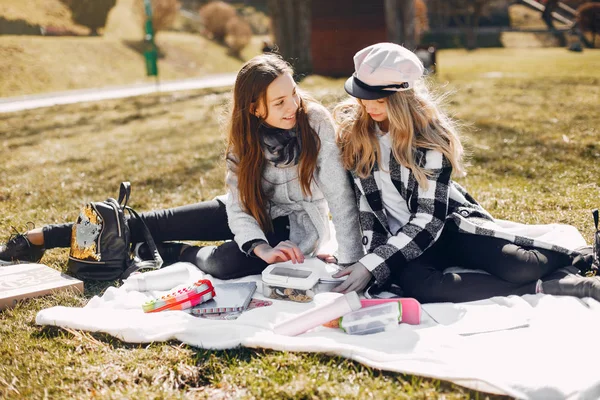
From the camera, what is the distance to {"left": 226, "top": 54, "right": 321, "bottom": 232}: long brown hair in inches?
121

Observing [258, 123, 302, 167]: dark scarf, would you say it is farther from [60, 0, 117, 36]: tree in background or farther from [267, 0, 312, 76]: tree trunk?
[60, 0, 117, 36]: tree in background

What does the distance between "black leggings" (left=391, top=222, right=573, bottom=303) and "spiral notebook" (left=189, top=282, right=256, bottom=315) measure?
72cm

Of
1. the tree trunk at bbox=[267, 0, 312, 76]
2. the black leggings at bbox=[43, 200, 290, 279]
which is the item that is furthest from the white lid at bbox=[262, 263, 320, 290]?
the tree trunk at bbox=[267, 0, 312, 76]

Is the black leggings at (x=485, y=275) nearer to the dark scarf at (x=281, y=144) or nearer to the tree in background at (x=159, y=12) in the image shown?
the dark scarf at (x=281, y=144)

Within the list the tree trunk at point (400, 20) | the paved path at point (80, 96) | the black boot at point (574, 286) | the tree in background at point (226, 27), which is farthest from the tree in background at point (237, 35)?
the black boot at point (574, 286)

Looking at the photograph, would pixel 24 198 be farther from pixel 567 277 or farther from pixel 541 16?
pixel 541 16

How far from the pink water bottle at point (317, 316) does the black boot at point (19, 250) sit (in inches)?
72.6

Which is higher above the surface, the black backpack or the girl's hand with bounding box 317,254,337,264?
the black backpack

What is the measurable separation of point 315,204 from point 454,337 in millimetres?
1196

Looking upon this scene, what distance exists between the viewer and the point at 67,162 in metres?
6.60

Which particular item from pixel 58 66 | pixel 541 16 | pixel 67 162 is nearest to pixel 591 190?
pixel 67 162

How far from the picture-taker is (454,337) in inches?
95.0

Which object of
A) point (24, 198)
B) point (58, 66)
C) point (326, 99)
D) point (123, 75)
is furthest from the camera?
point (123, 75)

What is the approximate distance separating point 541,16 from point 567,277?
95.6 ft
